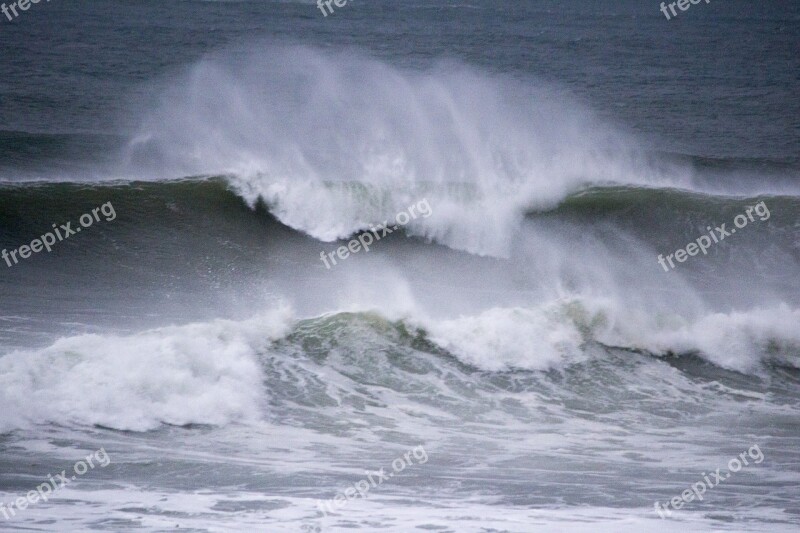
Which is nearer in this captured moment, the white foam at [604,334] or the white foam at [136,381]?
the white foam at [136,381]

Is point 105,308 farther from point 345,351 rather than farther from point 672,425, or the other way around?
point 672,425

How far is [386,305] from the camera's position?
12.3 metres

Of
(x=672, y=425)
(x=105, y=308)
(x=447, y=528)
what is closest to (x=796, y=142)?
(x=672, y=425)

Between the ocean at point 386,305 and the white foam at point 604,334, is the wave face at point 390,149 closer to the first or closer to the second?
the ocean at point 386,305

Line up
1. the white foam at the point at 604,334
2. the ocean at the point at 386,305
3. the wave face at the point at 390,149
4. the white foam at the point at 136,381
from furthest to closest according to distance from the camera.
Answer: the wave face at the point at 390,149 → the white foam at the point at 604,334 → the white foam at the point at 136,381 → the ocean at the point at 386,305

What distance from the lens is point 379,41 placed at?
134 ft

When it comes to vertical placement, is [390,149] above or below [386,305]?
above

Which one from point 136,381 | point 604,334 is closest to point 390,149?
point 604,334

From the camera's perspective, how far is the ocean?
7.91m

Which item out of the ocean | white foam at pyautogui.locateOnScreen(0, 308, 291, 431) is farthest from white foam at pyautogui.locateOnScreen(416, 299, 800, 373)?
white foam at pyautogui.locateOnScreen(0, 308, 291, 431)

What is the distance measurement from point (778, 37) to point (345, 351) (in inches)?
1846

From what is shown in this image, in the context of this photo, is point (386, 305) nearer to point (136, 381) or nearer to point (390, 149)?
point (136, 381)

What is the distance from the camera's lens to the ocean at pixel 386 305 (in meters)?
7.91

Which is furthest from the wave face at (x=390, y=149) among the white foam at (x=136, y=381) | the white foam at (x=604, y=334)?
the white foam at (x=136, y=381)
